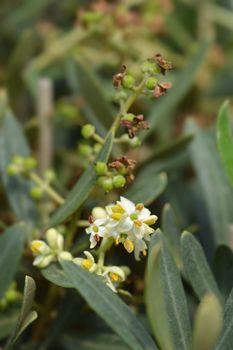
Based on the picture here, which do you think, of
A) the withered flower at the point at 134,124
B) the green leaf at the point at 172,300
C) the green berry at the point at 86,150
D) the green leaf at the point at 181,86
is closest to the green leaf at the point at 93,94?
the green leaf at the point at 181,86

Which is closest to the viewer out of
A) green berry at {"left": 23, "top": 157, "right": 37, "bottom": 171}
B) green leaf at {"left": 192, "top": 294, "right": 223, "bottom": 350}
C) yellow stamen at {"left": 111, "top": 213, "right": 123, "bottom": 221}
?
green leaf at {"left": 192, "top": 294, "right": 223, "bottom": 350}

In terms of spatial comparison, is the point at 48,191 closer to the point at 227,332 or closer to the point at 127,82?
the point at 127,82

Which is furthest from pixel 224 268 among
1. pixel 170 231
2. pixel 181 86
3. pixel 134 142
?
pixel 181 86

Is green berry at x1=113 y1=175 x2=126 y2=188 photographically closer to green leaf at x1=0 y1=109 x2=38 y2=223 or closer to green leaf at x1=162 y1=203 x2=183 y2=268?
green leaf at x1=162 y1=203 x2=183 y2=268

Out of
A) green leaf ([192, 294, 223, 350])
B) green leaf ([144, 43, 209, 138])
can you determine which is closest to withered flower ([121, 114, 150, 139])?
green leaf ([192, 294, 223, 350])

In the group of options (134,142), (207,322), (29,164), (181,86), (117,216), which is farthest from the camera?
(181,86)
